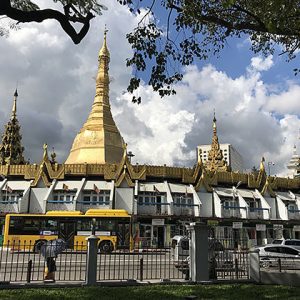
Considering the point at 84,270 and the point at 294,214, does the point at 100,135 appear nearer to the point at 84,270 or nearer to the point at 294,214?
the point at 294,214

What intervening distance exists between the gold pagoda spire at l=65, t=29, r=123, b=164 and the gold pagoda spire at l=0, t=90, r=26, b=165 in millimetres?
13468

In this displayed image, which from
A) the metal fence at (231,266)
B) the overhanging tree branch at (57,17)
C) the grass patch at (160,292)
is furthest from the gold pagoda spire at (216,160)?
the overhanging tree branch at (57,17)

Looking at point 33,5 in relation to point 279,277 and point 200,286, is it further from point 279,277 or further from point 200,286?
point 279,277

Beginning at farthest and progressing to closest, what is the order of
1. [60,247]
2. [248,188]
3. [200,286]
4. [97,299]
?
[248,188], [60,247], [200,286], [97,299]

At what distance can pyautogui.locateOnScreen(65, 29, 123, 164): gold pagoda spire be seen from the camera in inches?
1805

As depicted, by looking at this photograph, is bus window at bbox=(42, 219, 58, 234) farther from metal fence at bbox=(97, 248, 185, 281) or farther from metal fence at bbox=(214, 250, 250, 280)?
metal fence at bbox=(214, 250, 250, 280)

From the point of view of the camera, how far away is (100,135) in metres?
47.4

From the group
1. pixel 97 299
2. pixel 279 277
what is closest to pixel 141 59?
pixel 97 299

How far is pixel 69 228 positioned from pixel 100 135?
2128 centimetres

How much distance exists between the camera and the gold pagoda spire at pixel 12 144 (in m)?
57.6

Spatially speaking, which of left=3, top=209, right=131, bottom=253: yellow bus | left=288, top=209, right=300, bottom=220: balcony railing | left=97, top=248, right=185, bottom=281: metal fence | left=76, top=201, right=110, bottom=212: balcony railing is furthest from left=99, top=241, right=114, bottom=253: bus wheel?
left=288, top=209, right=300, bottom=220: balcony railing

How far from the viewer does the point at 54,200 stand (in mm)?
36906

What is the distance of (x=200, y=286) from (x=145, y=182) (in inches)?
A: 1099

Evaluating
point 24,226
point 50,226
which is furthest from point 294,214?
point 24,226
